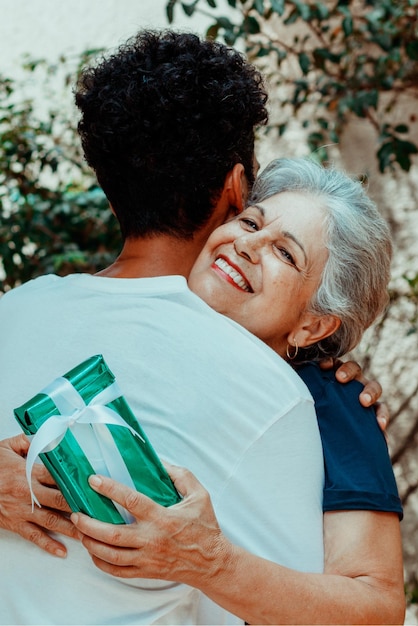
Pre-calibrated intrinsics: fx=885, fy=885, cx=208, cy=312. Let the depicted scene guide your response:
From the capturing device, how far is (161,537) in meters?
1.29

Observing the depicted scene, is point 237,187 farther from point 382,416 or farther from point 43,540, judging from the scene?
point 43,540

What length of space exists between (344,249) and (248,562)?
2.50ft

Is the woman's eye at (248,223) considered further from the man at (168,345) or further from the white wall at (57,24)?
the white wall at (57,24)

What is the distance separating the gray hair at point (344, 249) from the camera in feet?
6.25

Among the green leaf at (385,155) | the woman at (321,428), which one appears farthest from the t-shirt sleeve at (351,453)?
the green leaf at (385,155)

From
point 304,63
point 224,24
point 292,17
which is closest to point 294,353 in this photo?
point 224,24

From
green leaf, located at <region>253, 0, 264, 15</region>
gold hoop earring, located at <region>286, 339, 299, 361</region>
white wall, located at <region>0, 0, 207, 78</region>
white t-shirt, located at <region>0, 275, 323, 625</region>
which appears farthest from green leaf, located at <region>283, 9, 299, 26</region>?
white t-shirt, located at <region>0, 275, 323, 625</region>

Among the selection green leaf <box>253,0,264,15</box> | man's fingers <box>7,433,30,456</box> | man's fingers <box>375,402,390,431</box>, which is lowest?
man's fingers <box>375,402,390,431</box>

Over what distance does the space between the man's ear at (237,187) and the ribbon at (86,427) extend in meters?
0.63

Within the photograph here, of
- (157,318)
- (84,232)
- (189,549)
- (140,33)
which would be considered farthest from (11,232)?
(189,549)

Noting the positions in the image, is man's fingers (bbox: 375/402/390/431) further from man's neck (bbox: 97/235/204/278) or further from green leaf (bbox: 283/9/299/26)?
green leaf (bbox: 283/9/299/26)

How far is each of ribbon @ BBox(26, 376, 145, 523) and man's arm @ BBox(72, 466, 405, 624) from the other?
0.15ft

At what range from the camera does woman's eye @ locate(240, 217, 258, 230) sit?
6.22 ft

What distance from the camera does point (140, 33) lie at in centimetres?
183
